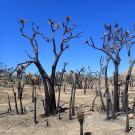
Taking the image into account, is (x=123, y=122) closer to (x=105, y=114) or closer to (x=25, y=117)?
(x=105, y=114)

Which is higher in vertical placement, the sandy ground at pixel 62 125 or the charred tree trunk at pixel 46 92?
the charred tree trunk at pixel 46 92

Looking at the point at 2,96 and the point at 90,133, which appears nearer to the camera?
the point at 90,133

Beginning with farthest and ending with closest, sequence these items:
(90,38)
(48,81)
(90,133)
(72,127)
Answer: (48,81) < (90,38) < (72,127) < (90,133)

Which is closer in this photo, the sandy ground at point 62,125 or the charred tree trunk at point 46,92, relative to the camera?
the sandy ground at point 62,125

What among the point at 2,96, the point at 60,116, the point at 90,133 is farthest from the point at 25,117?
the point at 2,96

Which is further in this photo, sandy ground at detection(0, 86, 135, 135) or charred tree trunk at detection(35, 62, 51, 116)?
charred tree trunk at detection(35, 62, 51, 116)

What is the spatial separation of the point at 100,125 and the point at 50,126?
3712 mm

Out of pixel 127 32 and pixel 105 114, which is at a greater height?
pixel 127 32

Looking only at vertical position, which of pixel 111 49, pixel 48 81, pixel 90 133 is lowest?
pixel 90 133

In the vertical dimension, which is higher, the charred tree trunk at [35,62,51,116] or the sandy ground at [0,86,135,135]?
the charred tree trunk at [35,62,51,116]

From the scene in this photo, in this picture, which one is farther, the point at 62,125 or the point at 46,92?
the point at 46,92

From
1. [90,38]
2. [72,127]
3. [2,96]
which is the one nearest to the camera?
[72,127]

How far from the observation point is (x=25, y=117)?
33.8m

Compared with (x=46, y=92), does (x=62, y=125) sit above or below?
below
